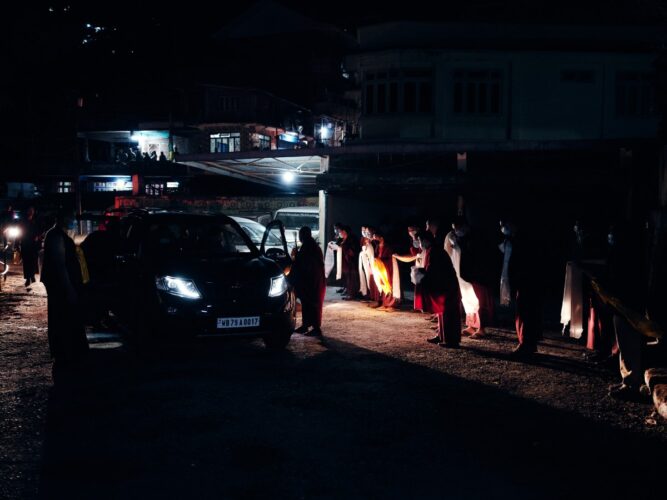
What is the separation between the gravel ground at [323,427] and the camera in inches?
174

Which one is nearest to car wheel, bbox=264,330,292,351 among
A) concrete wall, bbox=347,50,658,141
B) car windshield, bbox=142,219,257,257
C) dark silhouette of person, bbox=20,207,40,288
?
car windshield, bbox=142,219,257,257

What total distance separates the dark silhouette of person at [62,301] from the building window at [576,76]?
Answer: 65.3 ft

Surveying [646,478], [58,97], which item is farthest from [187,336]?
[58,97]

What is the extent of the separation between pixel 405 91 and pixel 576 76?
20.5 feet

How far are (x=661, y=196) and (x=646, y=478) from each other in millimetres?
4250

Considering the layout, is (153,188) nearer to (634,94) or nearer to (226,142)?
(226,142)

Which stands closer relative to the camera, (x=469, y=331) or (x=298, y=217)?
(x=469, y=331)

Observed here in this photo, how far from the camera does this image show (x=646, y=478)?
15.0ft

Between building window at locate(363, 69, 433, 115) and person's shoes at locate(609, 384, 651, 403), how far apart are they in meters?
17.3

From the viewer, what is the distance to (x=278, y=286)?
8.72m

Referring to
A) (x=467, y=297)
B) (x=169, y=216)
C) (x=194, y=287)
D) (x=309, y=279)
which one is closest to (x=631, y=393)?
(x=467, y=297)

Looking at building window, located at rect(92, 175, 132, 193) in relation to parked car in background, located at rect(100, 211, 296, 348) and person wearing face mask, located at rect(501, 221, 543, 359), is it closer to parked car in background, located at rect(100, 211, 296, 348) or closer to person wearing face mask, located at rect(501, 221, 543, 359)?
parked car in background, located at rect(100, 211, 296, 348)

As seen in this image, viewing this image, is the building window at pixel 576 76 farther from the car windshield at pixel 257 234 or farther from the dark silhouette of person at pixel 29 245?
the dark silhouette of person at pixel 29 245

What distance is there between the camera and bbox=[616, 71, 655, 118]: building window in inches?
898
